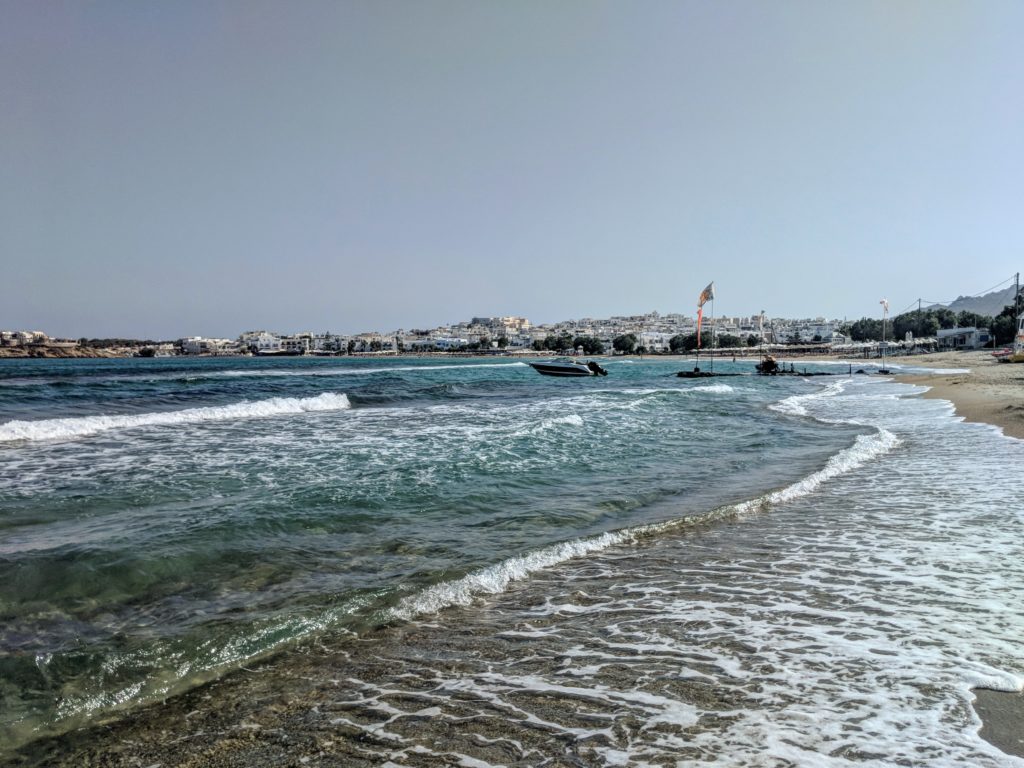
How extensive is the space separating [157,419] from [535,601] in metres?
18.0

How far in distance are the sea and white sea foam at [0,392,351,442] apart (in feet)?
15.5

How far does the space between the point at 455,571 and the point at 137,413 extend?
20.2 meters

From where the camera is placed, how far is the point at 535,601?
5.12 m

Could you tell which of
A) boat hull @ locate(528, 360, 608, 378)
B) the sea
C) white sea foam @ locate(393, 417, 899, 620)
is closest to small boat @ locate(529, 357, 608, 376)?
boat hull @ locate(528, 360, 608, 378)

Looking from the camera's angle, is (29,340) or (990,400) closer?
(990,400)

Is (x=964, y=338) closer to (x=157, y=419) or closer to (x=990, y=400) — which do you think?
(x=990, y=400)

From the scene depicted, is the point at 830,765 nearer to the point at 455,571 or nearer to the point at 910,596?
the point at 910,596

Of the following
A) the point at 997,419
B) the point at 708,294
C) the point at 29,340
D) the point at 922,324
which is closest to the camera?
the point at 997,419

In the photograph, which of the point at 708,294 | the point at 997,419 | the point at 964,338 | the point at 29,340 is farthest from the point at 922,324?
the point at 29,340

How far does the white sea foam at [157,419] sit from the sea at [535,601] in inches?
186

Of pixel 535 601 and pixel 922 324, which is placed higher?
pixel 922 324

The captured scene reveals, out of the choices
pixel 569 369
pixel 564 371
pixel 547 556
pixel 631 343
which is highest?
pixel 631 343

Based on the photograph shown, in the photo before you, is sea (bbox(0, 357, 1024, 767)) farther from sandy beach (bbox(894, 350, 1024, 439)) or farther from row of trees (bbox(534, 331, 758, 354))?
row of trees (bbox(534, 331, 758, 354))

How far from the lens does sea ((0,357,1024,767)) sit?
10.6ft
